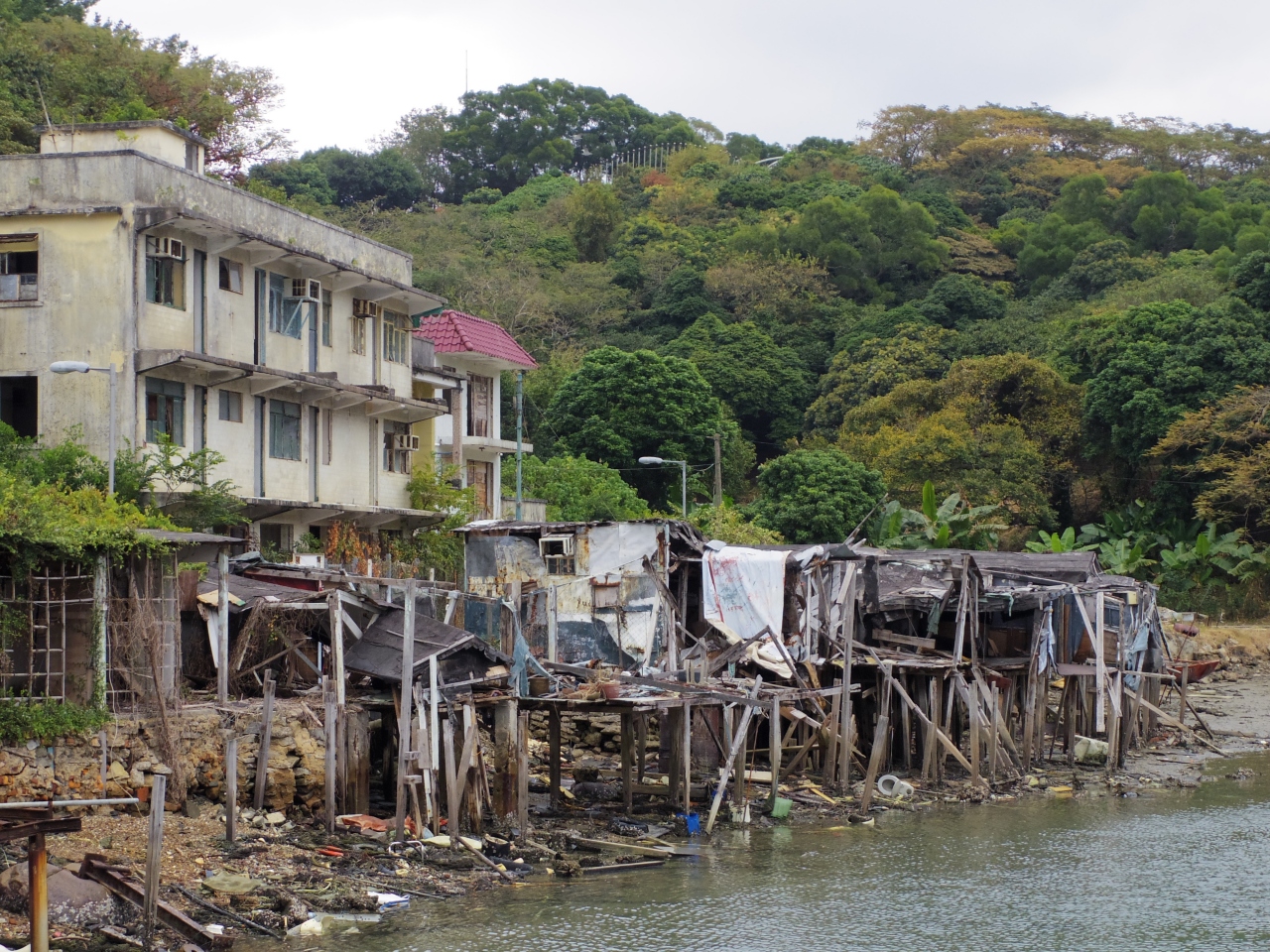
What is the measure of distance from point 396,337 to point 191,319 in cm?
874

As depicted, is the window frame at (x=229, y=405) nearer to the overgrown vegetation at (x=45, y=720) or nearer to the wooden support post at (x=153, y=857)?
the overgrown vegetation at (x=45, y=720)

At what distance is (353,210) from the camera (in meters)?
76.7

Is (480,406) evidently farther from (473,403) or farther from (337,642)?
(337,642)

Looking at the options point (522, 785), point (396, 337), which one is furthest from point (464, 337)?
point (522, 785)

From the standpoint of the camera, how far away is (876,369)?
60750 millimetres

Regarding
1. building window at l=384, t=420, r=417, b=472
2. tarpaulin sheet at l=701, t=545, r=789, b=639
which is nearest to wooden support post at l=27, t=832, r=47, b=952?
tarpaulin sheet at l=701, t=545, r=789, b=639

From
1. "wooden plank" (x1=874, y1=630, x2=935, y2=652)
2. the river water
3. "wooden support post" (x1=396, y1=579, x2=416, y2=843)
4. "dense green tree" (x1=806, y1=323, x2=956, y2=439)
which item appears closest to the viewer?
the river water

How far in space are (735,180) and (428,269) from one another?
26521 mm

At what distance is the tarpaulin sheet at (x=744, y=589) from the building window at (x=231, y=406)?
33.9ft

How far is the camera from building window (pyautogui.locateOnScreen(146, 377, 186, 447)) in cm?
2844

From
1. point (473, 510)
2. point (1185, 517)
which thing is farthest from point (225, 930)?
point (1185, 517)

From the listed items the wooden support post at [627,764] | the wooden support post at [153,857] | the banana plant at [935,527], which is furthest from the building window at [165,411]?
the banana plant at [935,527]

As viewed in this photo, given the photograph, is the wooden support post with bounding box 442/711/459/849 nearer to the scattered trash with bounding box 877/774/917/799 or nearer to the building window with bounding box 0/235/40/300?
the scattered trash with bounding box 877/774/917/799

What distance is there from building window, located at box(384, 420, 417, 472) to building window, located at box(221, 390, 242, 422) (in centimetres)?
643
